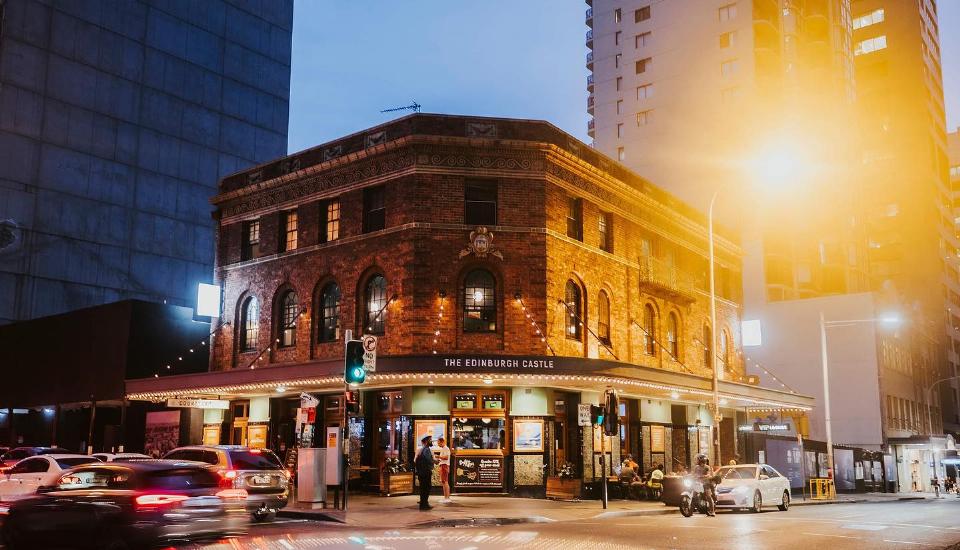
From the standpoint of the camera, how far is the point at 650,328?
35094mm

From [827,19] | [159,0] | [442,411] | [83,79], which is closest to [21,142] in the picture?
[83,79]

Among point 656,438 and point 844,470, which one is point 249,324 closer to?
point 656,438

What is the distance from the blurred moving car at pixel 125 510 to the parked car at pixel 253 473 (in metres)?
5.63

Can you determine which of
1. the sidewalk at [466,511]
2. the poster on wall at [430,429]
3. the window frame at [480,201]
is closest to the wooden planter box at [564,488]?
the sidewalk at [466,511]

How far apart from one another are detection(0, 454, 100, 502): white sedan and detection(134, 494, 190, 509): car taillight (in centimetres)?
965

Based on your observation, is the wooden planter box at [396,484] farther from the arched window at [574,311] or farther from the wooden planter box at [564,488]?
the arched window at [574,311]

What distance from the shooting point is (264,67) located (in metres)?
81.5

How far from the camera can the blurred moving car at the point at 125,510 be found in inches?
476

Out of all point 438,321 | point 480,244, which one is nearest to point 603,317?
point 480,244

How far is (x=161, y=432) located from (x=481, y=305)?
16.8 metres

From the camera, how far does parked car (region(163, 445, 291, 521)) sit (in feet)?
62.2

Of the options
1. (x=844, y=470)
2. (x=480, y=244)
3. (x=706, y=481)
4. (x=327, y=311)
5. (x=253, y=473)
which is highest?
(x=480, y=244)

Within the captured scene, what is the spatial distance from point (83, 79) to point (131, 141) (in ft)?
18.6

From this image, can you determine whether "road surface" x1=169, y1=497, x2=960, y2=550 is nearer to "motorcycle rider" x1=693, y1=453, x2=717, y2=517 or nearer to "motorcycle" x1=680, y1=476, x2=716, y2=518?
"motorcycle" x1=680, y1=476, x2=716, y2=518
